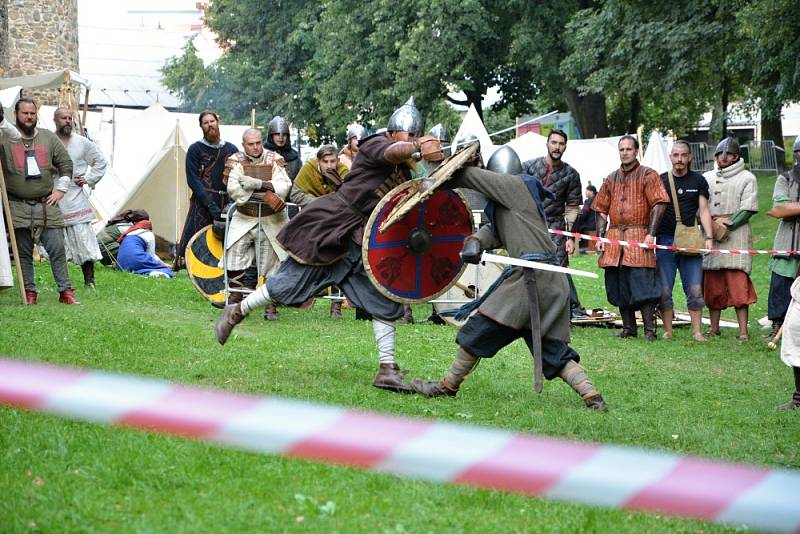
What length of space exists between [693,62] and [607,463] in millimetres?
23968

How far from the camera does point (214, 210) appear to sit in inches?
458

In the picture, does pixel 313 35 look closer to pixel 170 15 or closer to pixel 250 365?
pixel 250 365

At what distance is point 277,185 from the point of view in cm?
1058

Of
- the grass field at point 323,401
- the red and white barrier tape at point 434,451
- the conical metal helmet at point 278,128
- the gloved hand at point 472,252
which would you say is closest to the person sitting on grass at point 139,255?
the grass field at point 323,401

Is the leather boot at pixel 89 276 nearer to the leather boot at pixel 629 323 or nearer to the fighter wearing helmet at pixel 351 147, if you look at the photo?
the fighter wearing helmet at pixel 351 147

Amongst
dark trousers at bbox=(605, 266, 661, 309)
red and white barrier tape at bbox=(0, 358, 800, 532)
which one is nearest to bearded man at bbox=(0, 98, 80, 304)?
dark trousers at bbox=(605, 266, 661, 309)

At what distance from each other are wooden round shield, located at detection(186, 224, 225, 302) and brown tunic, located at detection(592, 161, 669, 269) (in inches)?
141

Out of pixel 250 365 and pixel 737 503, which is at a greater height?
pixel 737 503

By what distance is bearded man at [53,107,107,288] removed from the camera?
1133cm

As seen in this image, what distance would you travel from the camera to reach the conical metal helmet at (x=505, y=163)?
6605 millimetres

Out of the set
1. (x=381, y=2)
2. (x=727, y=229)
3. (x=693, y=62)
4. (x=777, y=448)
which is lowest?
(x=777, y=448)

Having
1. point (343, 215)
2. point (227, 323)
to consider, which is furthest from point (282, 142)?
point (343, 215)


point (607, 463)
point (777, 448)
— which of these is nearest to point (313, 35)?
point (777, 448)

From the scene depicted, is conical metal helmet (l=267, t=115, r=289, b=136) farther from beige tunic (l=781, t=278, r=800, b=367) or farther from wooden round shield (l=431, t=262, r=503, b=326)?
beige tunic (l=781, t=278, r=800, b=367)
